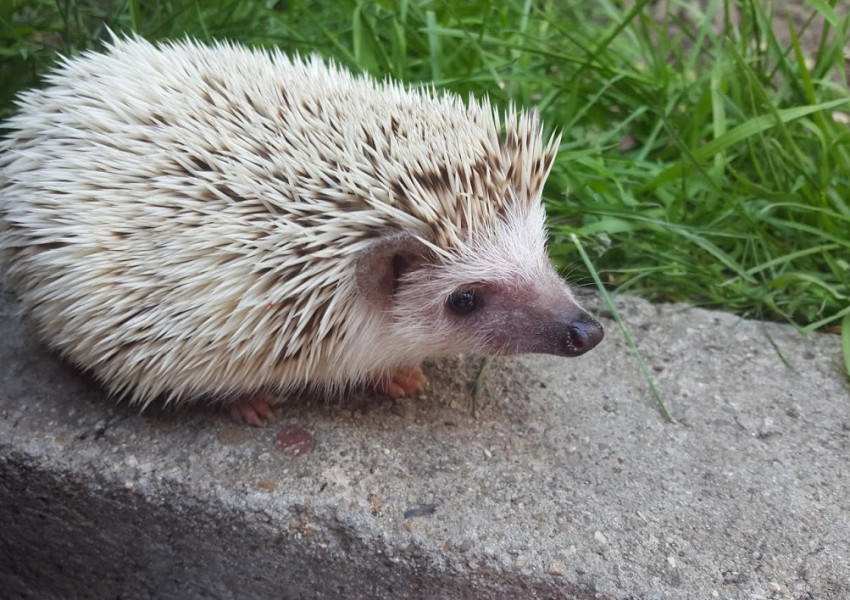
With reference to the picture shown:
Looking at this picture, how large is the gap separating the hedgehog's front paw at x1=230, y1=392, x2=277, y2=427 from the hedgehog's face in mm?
333

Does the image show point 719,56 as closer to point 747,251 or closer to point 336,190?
point 747,251

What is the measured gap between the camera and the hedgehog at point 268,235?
2.01 metres

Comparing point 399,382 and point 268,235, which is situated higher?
point 268,235

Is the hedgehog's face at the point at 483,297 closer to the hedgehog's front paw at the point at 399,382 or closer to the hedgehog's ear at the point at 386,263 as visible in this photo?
the hedgehog's ear at the point at 386,263

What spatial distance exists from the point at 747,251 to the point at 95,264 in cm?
190

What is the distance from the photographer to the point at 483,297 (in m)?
2.14

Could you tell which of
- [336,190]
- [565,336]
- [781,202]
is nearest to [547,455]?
[565,336]

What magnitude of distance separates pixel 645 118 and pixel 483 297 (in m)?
1.55

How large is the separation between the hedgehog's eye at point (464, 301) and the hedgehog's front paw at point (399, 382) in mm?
269

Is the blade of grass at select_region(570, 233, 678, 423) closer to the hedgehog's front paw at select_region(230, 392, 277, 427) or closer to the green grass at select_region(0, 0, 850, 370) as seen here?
the green grass at select_region(0, 0, 850, 370)

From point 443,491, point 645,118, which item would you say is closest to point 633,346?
point 443,491

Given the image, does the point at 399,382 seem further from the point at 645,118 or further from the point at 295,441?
the point at 645,118

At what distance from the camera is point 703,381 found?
246 centimetres

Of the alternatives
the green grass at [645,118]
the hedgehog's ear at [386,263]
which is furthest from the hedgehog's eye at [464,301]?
the green grass at [645,118]
